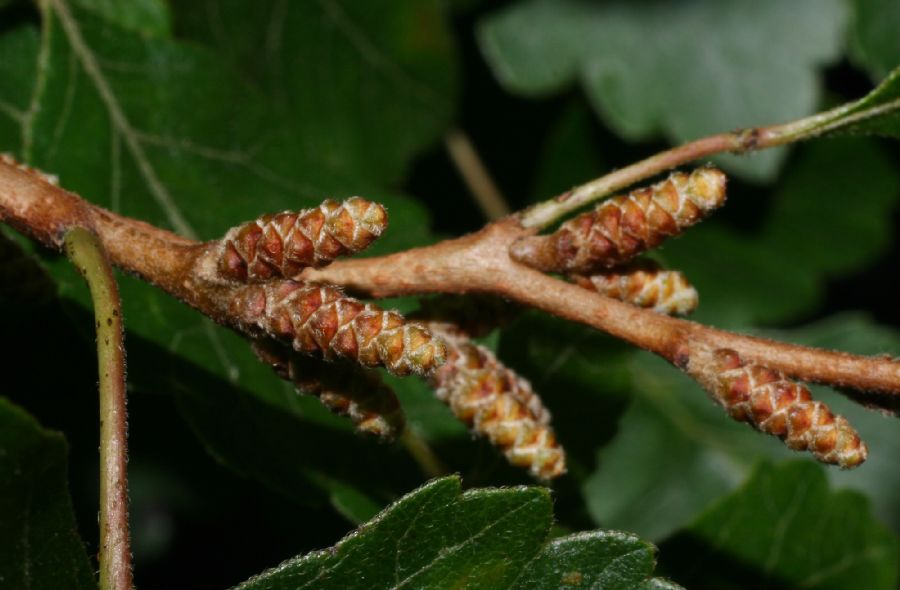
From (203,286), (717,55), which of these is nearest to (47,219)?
(203,286)

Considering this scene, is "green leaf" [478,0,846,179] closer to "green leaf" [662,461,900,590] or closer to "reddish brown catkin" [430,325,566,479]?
"green leaf" [662,461,900,590]

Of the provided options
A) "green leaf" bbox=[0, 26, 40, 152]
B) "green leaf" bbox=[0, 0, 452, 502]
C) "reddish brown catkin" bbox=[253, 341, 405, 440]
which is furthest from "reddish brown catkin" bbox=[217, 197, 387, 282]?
"green leaf" bbox=[0, 26, 40, 152]

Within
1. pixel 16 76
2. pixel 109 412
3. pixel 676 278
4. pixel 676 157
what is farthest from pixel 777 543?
pixel 16 76

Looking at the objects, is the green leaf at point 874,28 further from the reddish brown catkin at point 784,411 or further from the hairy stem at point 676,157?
the reddish brown catkin at point 784,411

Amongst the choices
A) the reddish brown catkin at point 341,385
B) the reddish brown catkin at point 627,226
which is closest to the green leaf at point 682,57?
the reddish brown catkin at point 627,226

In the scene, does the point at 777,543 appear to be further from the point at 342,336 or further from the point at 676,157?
the point at 342,336

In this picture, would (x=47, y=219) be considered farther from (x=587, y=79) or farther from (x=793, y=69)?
(x=793, y=69)
